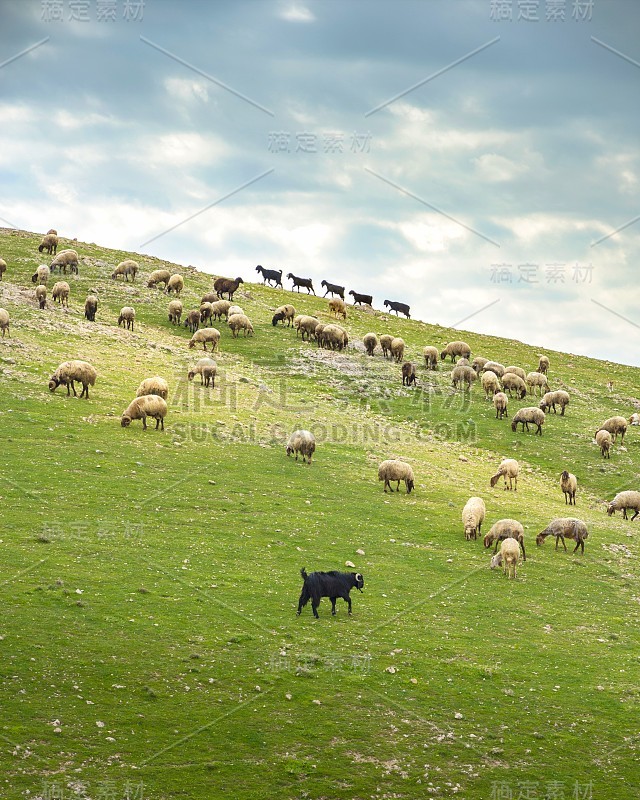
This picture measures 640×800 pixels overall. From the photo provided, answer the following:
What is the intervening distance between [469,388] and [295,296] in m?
28.6

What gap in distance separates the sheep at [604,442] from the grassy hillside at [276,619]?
10.7 ft

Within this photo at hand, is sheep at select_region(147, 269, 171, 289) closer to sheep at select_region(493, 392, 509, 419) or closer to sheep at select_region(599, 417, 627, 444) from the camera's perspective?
sheep at select_region(493, 392, 509, 419)

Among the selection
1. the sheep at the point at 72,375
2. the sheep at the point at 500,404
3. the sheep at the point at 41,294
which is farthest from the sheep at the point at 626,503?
the sheep at the point at 41,294

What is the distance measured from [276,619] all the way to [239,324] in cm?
4283

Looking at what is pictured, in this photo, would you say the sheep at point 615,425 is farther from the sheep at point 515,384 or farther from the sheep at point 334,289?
the sheep at point 334,289

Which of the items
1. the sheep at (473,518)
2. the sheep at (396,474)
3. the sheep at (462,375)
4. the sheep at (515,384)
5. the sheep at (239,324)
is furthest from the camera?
the sheep at (239,324)

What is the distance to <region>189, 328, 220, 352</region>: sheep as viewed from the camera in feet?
185

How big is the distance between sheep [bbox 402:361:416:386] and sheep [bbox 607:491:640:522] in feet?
70.4

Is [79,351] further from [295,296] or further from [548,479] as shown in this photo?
[295,296]

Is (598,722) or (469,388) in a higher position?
(469,388)

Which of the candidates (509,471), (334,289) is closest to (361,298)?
(334,289)

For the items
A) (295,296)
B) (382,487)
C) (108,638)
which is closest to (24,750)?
(108,638)

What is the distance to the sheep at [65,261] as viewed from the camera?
66.9 m

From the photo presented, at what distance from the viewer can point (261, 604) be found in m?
22.7
